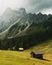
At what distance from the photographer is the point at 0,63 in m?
80.4

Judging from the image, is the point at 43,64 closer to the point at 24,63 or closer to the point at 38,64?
the point at 38,64

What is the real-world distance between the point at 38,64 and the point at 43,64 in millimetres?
2711

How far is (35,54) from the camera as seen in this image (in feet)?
448

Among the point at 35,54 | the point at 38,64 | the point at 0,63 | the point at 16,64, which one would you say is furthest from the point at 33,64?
the point at 35,54

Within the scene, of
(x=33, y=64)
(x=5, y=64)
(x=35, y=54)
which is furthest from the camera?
(x=35, y=54)

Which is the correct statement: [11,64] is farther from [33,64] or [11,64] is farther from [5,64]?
[33,64]

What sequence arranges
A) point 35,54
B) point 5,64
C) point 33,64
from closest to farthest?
point 5,64
point 33,64
point 35,54

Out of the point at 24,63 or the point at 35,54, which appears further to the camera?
the point at 35,54

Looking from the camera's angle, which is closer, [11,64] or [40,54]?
[11,64]

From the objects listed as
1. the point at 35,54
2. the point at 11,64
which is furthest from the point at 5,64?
the point at 35,54

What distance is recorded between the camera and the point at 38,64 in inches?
3494

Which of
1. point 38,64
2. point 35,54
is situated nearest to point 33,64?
point 38,64

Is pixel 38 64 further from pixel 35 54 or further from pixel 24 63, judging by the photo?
pixel 35 54

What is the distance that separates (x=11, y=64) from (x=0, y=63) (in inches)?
168
